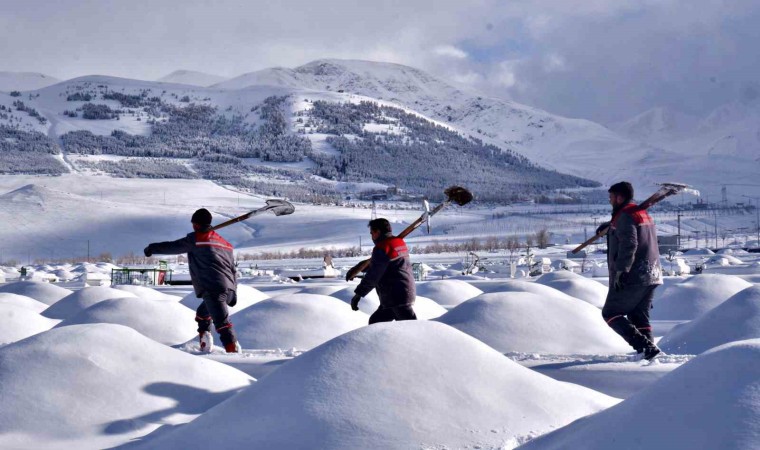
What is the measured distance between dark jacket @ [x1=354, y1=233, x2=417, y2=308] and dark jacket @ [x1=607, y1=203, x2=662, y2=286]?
5.74 feet

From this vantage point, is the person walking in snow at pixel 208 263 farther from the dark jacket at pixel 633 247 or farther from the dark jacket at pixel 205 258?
the dark jacket at pixel 633 247

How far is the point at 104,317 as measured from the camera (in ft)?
42.3

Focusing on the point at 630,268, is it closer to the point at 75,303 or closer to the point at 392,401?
the point at 392,401

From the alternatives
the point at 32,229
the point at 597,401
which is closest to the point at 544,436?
the point at 597,401

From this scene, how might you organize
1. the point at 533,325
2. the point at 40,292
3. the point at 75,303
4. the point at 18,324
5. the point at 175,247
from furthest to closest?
the point at 40,292, the point at 75,303, the point at 18,324, the point at 533,325, the point at 175,247

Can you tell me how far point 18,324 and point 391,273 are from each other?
6645mm

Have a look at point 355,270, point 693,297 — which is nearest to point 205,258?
point 355,270

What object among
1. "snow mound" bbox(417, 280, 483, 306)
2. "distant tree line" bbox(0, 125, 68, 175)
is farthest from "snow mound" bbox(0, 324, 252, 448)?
"distant tree line" bbox(0, 125, 68, 175)

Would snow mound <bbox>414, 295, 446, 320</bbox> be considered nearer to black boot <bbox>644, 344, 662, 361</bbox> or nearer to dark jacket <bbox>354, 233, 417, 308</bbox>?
dark jacket <bbox>354, 233, 417, 308</bbox>

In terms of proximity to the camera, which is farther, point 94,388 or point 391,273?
point 391,273

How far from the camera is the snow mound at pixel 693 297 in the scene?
16906 mm

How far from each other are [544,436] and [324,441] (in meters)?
1.21

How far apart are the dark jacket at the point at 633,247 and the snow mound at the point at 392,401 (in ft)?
6.19

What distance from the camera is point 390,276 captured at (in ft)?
28.3
